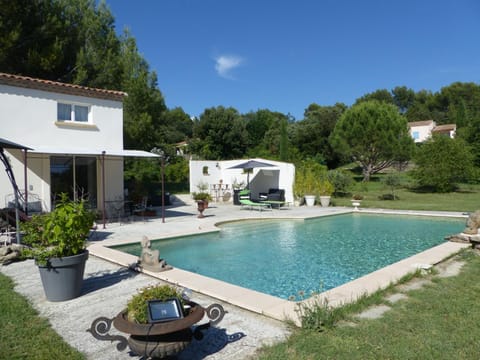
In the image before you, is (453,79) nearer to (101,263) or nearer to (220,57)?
(220,57)

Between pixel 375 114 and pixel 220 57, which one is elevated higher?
pixel 220 57

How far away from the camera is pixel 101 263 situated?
785cm

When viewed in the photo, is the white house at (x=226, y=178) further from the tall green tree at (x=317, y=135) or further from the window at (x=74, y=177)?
the tall green tree at (x=317, y=135)

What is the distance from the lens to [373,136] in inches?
1316

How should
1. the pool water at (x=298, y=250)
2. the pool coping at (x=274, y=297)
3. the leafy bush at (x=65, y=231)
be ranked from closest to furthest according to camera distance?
the pool coping at (x=274, y=297)
the leafy bush at (x=65, y=231)
the pool water at (x=298, y=250)

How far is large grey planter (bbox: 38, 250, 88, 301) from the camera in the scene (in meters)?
5.17

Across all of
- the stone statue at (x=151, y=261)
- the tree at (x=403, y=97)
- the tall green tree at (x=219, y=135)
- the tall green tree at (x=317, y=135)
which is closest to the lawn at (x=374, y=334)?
the stone statue at (x=151, y=261)

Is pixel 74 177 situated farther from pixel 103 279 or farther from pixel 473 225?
pixel 473 225

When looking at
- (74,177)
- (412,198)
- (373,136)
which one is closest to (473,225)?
(74,177)

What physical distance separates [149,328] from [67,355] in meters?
1.20

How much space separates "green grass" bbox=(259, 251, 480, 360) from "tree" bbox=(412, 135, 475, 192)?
2570 cm

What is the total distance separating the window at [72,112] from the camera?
44.7 ft

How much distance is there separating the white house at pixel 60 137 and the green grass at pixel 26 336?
25.5 feet

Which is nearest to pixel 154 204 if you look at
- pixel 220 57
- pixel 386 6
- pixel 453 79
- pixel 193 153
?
pixel 220 57
